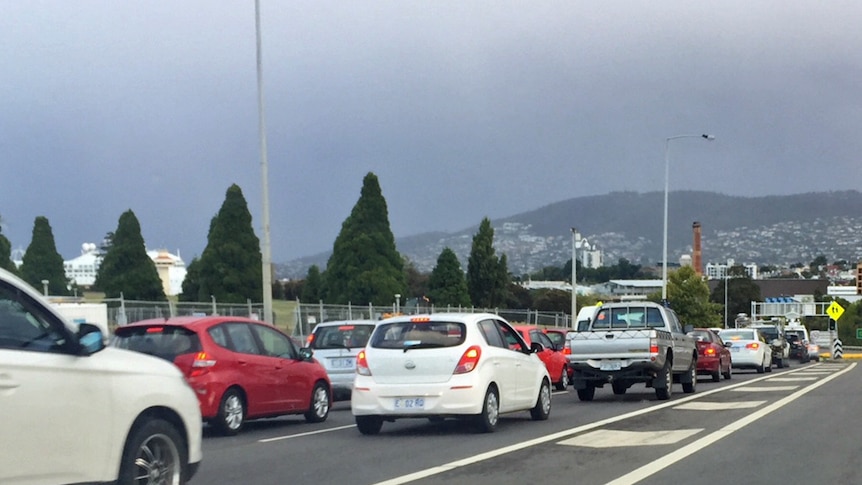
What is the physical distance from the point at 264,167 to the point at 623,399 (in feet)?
35.2

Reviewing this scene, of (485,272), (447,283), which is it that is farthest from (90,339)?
(485,272)

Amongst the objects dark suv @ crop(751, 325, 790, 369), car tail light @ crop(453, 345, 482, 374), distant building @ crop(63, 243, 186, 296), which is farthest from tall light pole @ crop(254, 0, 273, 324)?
distant building @ crop(63, 243, 186, 296)

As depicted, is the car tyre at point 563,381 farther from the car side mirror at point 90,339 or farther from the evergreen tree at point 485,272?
the evergreen tree at point 485,272

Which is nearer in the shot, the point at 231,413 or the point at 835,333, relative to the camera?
the point at 231,413

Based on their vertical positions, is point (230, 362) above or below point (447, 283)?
above

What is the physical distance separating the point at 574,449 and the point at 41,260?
160 ft

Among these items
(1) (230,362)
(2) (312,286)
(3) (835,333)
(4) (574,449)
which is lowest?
(3) (835,333)

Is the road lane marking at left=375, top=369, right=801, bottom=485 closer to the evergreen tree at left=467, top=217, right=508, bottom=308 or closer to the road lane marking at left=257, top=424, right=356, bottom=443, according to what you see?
the road lane marking at left=257, top=424, right=356, bottom=443

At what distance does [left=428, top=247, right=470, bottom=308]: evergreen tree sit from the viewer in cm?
7244

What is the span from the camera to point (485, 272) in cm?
8350

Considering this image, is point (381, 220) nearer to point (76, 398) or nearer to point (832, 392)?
point (832, 392)

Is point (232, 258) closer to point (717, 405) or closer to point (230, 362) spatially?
point (717, 405)

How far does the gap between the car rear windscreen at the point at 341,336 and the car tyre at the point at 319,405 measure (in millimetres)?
3859

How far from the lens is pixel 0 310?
288 inches
